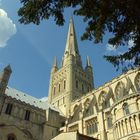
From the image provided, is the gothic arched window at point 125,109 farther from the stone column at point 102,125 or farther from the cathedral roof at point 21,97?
the cathedral roof at point 21,97

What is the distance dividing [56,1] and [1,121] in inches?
1155

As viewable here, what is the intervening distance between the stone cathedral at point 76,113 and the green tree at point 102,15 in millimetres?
12718

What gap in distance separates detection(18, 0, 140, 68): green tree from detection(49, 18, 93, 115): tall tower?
1530 inches

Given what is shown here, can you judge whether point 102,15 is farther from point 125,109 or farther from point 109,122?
point 109,122

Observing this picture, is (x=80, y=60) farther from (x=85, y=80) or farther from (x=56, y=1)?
(x=56, y=1)

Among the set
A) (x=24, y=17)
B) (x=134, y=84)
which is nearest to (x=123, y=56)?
(x=24, y=17)

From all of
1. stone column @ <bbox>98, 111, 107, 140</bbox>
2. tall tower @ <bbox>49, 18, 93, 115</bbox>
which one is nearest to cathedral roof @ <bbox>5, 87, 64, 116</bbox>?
tall tower @ <bbox>49, 18, 93, 115</bbox>

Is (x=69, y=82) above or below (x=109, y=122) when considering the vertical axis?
above

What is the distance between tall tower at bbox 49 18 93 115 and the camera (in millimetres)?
51513

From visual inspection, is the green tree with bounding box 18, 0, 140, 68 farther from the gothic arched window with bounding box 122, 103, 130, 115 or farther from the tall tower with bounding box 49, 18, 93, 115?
the tall tower with bounding box 49, 18, 93, 115

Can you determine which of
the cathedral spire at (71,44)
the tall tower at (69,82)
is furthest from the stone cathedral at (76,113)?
the cathedral spire at (71,44)

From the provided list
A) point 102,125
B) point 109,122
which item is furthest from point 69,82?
point 109,122

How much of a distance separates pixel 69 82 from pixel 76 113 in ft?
37.1

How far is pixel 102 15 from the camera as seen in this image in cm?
911
